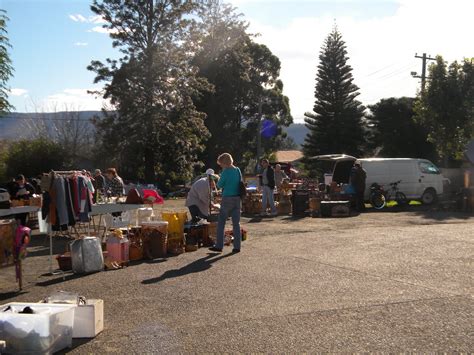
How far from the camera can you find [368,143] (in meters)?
57.0

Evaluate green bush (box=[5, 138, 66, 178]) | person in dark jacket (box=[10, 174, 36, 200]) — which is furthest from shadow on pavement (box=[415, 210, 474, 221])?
green bush (box=[5, 138, 66, 178])

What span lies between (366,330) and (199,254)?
17.8 ft

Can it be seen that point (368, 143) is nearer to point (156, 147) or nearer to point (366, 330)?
point (156, 147)

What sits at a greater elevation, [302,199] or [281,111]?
[281,111]

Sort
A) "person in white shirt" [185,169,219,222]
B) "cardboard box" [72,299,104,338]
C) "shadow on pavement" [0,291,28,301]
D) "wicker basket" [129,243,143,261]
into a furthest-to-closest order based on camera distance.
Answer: "person in white shirt" [185,169,219,222]
"wicker basket" [129,243,143,261]
"shadow on pavement" [0,291,28,301]
"cardboard box" [72,299,104,338]

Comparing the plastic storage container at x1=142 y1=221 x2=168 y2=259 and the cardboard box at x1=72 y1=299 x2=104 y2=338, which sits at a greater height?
the plastic storage container at x1=142 y1=221 x2=168 y2=259

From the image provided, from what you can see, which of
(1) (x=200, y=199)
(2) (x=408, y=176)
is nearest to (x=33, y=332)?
(1) (x=200, y=199)

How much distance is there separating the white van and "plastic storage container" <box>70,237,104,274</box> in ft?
51.0

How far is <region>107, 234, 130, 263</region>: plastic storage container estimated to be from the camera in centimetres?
946

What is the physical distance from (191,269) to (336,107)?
4852 cm

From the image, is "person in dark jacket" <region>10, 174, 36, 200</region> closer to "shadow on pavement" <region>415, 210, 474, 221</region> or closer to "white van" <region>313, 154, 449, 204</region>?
"shadow on pavement" <region>415, 210, 474, 221</region>

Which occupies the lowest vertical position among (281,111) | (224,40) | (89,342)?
Result: (89,342)

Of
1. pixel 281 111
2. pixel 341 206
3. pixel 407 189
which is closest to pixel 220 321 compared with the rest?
pixel 341 206

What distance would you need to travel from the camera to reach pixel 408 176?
2292 cm
